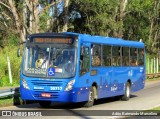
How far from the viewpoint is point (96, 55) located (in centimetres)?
1841

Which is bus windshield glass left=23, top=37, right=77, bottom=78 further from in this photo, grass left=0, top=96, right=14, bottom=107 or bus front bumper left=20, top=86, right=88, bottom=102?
grass left=0, top=96, right=14, bottom=107

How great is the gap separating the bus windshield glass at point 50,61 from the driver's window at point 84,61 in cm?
38

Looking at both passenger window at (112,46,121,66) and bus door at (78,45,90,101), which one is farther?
passenger window at (112,46,121,66)

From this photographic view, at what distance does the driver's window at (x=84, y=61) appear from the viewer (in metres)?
17.0

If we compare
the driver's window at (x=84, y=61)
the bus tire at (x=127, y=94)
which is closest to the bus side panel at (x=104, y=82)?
the driver's window at (x=84, y=61)

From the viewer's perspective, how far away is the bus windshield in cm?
1652

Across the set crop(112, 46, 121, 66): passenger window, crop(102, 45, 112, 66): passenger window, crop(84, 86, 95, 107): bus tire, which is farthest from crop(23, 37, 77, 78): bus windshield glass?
crop(112, 46, 121, 66): passenger window

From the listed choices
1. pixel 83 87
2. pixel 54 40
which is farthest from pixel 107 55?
pixel 54 40

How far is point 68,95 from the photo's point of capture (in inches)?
639

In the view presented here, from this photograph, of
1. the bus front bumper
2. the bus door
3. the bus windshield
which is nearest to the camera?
the bus front bumper

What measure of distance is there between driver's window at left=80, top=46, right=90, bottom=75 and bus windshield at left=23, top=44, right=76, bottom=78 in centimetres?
40

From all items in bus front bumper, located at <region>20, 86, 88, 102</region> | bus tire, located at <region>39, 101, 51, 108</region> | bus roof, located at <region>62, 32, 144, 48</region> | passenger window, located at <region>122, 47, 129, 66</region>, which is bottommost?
bus tire, located at <region>39, 101, 51, 108</region>

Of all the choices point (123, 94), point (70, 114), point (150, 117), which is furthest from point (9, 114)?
point (123, 94)

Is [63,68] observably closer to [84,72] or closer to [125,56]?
[84,72]
